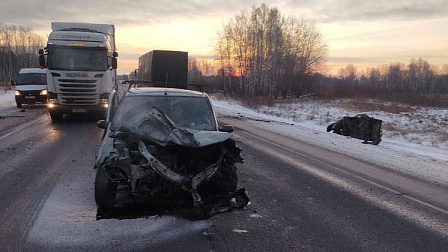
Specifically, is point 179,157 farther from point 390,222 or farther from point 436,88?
point 436,88

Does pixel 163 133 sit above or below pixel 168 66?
below

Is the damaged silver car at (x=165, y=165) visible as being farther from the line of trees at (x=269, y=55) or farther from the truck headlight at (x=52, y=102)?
the line of trees at (x=269, y=55)

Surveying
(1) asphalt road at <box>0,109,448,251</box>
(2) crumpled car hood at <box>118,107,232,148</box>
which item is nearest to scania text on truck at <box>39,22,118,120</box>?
(1) asphalt road at <box>0,109,448,251</box>

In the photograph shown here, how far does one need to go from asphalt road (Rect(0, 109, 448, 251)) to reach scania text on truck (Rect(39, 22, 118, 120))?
20.2ft

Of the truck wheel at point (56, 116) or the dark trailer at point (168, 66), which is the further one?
the dark trailer at point (168, 66)

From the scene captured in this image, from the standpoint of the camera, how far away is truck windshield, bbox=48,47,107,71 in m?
14.8

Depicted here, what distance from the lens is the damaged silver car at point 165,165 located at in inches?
185

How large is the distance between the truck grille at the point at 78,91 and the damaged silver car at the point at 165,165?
32.2ft

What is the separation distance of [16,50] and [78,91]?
106290mm

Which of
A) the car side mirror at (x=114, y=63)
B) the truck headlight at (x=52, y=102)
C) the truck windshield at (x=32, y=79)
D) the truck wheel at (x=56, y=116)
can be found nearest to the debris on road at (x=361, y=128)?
the car side mirror at (x=114, y=63)

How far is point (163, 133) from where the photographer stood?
16.6ft

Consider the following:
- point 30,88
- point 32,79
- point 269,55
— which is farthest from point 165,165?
point 269,55

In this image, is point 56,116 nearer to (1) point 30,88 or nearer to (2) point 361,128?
Answer: (1) point 30,88

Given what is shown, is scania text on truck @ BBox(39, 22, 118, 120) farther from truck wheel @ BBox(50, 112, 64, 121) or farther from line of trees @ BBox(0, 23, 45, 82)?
line of trees @ BBox(0, 23, 45, 82)
